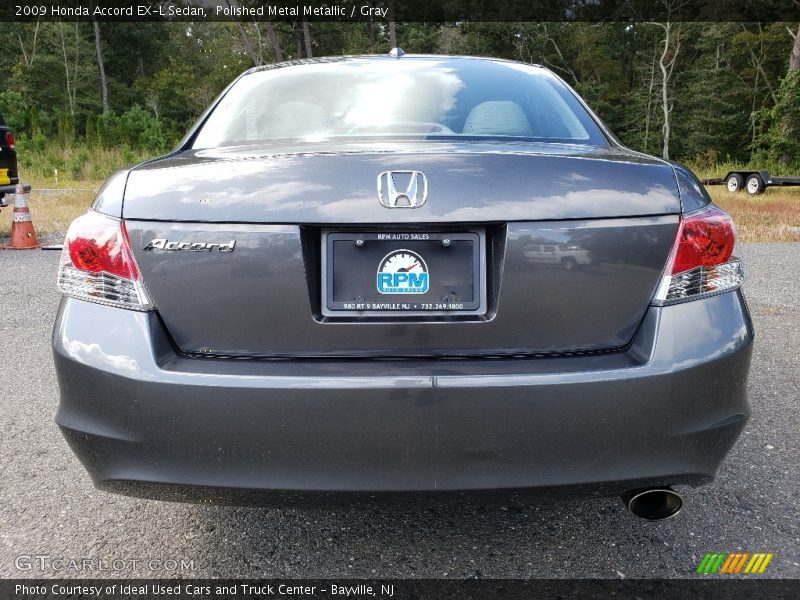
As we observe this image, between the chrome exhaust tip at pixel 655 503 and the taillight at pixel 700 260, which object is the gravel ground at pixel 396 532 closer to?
the chrome exhaust tip at pixel 655 503

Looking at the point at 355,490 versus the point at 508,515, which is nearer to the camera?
the point at 355,490

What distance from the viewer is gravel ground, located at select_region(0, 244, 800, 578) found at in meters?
2.10

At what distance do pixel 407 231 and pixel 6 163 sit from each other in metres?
9.10

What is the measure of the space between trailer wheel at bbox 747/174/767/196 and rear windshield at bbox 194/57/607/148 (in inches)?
695

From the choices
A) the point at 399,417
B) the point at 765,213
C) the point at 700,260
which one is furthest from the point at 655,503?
the point at 765,213

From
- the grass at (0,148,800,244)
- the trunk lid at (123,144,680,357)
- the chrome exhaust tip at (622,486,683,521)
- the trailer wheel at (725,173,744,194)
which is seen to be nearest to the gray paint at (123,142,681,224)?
the trunk lid at (123,144,680,357)

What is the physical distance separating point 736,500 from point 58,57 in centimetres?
6196

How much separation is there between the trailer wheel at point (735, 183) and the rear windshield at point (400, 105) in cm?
1821

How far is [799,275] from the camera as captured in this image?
6984 mm

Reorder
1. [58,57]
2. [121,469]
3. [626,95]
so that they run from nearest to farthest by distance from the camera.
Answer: [121,469] < [626,95] < [58,57]

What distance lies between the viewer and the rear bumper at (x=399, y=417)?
1.62 metres

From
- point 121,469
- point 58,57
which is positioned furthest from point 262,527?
point 58,57

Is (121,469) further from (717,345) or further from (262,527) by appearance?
(717,345)

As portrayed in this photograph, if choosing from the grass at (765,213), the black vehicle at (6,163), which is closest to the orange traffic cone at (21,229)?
the black vehicle at (6,163)
